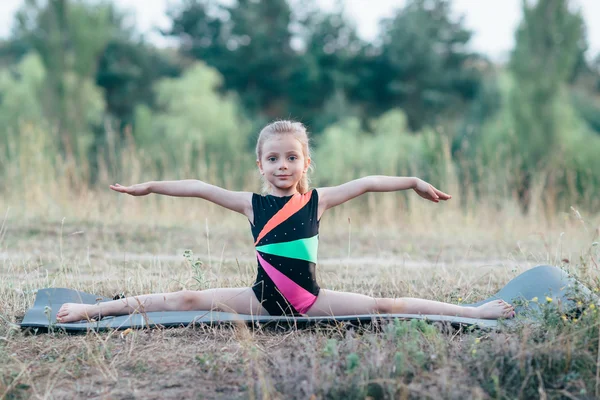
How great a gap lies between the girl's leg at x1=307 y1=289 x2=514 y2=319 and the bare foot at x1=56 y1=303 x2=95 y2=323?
3.45 feet

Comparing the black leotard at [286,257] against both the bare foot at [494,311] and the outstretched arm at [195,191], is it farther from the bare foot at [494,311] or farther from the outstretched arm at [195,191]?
the bare foot at [494,311]

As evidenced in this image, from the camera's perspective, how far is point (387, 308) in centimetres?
304

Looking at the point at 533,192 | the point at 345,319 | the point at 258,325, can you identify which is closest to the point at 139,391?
the point at 258,325

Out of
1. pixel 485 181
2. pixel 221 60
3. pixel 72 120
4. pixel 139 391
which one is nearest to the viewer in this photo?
pixel 139 391

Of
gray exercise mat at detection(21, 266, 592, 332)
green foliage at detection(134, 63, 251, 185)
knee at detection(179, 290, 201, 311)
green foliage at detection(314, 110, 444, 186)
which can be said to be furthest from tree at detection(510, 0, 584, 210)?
knee at detection(179, 290, 201, 311)

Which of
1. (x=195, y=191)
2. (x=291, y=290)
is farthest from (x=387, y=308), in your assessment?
(x=195, y=191)

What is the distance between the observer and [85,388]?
2225mm

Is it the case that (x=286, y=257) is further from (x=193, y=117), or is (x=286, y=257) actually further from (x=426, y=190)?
(x=193, y=117)

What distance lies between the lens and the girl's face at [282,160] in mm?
3078

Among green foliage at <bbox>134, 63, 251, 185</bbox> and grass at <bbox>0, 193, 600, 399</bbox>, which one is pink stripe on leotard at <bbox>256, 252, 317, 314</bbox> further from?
→ green foliage at <bbox>134, 63, 251, 185</bbox>

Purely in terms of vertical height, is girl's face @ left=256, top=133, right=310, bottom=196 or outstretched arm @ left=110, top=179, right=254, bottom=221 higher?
girl's face @ left=256, top=133, right=310, bottom=196

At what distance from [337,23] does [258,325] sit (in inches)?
998

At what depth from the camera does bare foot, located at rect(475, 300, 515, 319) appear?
303 cm

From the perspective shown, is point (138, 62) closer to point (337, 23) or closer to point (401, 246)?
point (337, 23)
